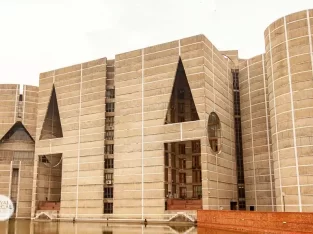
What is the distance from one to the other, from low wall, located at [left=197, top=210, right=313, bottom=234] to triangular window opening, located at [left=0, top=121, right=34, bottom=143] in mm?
50794

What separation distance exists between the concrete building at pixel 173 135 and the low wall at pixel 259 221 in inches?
394

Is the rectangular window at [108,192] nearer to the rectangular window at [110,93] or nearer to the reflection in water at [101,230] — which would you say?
the reflection in water at [101,230]

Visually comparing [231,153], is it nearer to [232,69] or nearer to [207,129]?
[207,129]

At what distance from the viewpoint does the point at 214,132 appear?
224 feet

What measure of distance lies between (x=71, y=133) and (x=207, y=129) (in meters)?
27.4

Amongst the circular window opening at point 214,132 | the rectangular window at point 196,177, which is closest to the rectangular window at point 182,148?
the rectangular window at point 196,177

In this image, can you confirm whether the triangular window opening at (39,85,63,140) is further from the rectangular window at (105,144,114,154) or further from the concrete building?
the rectangular window at (105,144,114,154)

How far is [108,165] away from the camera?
7112 centimetres

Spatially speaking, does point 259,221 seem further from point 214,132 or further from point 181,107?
point 181,107

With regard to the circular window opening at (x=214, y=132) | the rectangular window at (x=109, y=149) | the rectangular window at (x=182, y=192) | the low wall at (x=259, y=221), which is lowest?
the low wall at (x=259, y=221)

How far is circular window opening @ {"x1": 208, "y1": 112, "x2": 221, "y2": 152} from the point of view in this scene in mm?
67188

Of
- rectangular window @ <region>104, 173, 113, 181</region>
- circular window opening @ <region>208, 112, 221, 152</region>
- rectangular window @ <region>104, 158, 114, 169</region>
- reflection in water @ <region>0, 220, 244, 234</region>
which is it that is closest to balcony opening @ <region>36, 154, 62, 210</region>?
rectangular window @ <region>104, 173, 113, 181</region>

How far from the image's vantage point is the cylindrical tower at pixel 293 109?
5484cm

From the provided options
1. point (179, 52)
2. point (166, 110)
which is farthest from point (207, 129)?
point (179, 52)
